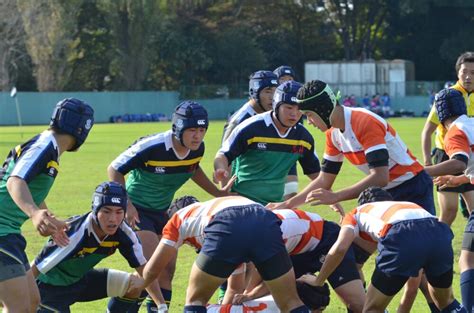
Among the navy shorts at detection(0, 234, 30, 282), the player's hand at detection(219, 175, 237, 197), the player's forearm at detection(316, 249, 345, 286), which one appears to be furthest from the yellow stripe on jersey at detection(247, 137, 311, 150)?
the navy shorts at detection(0, 234, 30, 282)

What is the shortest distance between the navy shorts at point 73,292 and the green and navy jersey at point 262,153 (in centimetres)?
192

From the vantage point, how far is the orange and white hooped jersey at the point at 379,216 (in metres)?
7.16

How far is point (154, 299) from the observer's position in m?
8.05

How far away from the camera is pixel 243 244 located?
22.2ft

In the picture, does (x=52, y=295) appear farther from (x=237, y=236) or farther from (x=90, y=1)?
(x=90, y=1)

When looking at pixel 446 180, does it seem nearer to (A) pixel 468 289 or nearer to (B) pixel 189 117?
(A) pixel 468 289

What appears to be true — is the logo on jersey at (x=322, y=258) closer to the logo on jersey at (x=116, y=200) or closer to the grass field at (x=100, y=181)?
the grass field at (x=100, y=181)

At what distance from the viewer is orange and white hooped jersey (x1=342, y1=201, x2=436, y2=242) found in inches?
282

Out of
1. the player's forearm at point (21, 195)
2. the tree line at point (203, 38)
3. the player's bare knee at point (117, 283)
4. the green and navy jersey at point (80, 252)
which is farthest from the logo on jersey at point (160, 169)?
the tree line at point (203, 38)

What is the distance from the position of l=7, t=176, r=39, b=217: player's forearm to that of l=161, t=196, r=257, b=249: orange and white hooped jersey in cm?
101

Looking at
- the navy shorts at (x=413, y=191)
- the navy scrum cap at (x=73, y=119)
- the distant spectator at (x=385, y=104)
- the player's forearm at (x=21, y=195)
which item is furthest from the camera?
the distant spectator at (x=385, y=104)

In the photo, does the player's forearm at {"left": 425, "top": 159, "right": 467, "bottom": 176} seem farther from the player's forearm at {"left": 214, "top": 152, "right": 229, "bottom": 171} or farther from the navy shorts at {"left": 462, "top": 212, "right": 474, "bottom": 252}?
the player's forearm at {"left": 214, "top": 152, "right": 229, "bottom": 171}

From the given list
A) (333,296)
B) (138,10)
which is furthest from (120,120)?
(333,296)

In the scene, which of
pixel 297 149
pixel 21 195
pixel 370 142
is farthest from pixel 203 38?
pixel 21 195
